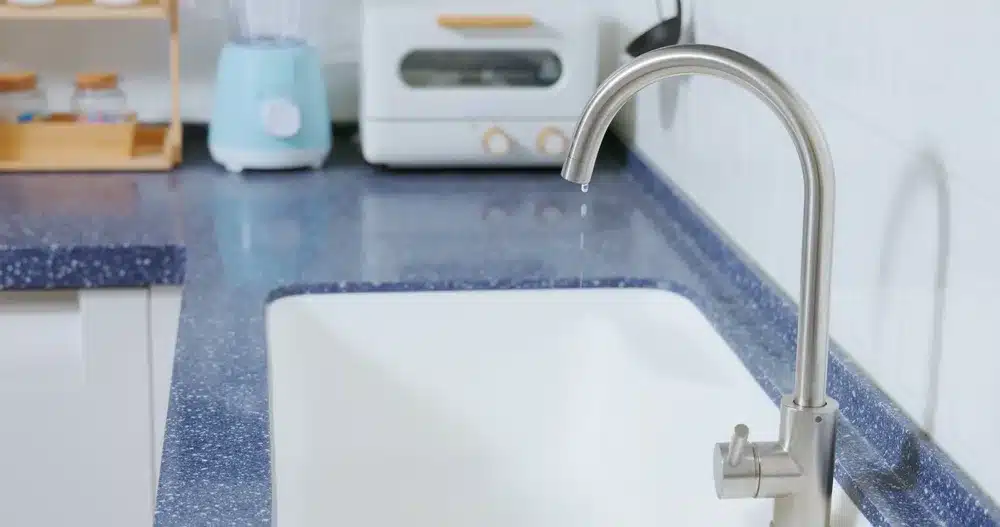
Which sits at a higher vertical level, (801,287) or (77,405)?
(801,287)

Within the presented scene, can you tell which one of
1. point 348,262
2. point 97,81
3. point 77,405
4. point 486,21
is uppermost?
point 486,21

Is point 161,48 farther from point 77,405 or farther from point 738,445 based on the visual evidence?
point 738,445

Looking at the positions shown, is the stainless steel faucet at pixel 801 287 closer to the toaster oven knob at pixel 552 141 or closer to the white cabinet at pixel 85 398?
the white cabinet at pixel 85 398

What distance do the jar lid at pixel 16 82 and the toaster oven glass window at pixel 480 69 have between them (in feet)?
1.83

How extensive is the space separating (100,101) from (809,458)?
1366 millimetres

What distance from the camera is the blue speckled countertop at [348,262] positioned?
98cm

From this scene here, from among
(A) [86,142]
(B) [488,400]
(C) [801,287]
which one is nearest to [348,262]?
(B) [488,400]

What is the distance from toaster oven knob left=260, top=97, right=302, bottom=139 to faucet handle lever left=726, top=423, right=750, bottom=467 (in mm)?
1101

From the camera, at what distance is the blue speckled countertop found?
→ 38.5 inches

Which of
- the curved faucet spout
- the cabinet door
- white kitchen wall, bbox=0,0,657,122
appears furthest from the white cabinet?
the curved faucet spout

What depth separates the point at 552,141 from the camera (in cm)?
188

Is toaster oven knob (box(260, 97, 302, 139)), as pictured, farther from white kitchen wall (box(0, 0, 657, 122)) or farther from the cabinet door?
the cabinet door

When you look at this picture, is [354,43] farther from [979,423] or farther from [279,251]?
[979,423]

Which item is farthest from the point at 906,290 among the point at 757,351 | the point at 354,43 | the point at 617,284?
the point at 354,43
